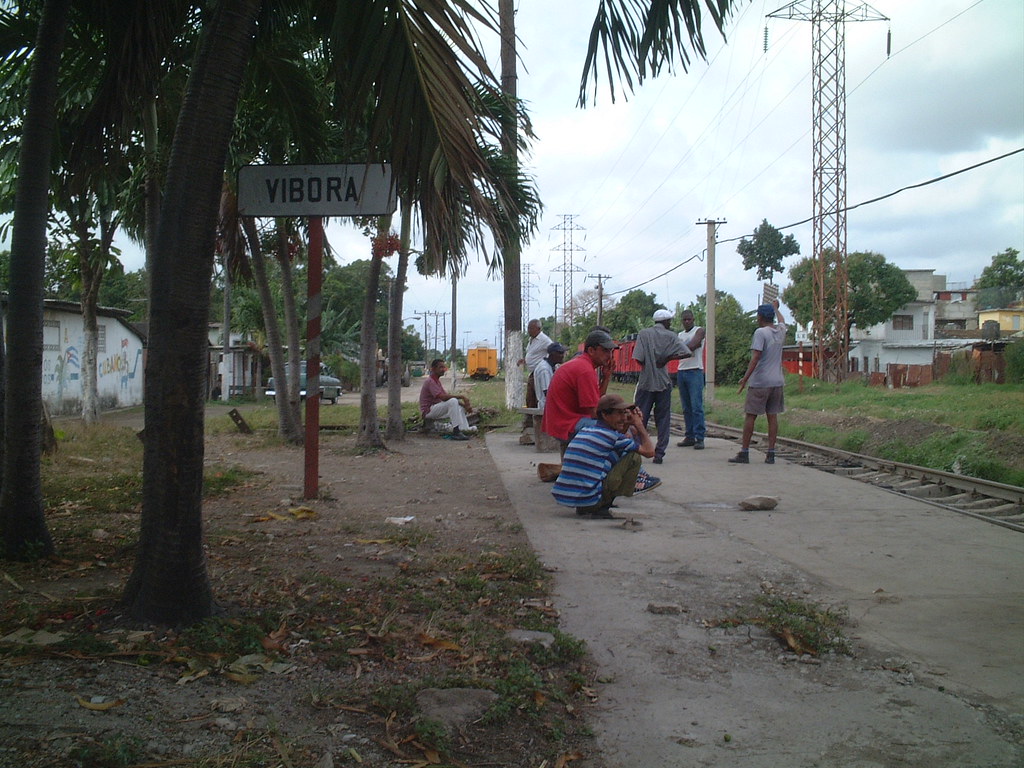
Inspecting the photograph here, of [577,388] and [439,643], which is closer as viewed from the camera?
[439,643]

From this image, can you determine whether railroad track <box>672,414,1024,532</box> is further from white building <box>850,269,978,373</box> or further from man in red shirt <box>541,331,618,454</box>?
white building <box>850,269,978,373</box>

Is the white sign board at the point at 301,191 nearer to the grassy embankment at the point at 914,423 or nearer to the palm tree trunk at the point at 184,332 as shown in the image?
the palm tree trunk at the point at 184,332

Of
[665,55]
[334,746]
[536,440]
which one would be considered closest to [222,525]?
[334,746]

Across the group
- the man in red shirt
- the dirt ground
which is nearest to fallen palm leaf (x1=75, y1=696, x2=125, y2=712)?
the dirt ground

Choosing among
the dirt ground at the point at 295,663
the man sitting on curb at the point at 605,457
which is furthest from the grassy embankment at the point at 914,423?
the dirt ground at the point at 295,663

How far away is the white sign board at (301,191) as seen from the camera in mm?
6605

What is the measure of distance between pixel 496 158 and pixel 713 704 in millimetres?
9696

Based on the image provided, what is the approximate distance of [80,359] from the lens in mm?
26062

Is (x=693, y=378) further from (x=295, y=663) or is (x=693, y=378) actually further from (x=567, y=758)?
(x=567, y=758)

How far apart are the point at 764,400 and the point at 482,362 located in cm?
6872

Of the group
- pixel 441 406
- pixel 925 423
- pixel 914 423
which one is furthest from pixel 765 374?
pixel 441 406

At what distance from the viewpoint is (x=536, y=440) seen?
12359mm

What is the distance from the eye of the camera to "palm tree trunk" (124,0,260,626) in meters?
3.61

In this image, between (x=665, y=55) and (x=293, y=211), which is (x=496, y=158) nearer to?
(x=293, y=211)
